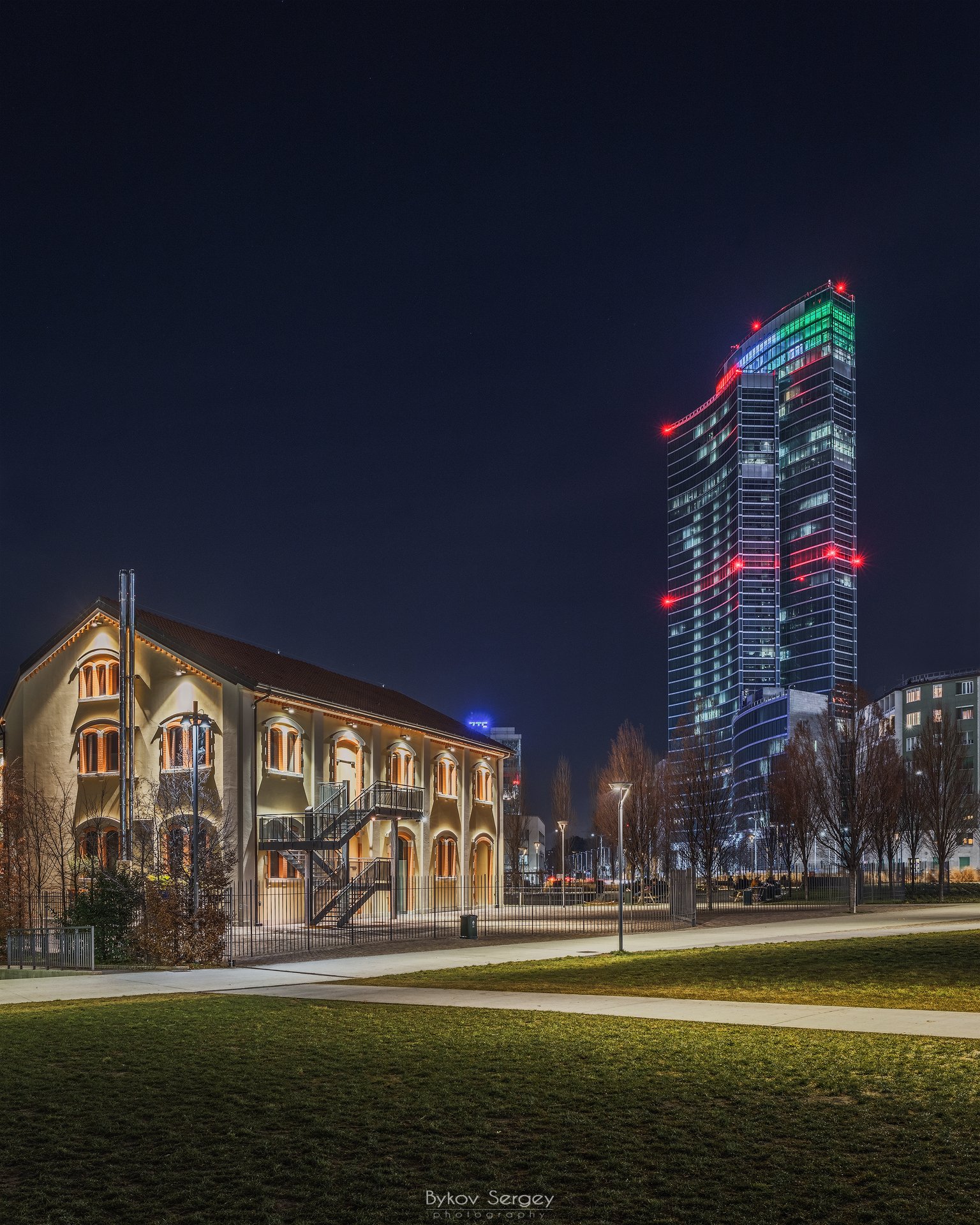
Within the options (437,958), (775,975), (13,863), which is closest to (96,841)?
(13,863)

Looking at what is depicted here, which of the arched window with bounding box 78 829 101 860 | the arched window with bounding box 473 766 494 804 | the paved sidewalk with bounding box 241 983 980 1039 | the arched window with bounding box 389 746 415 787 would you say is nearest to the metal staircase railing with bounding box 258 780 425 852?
the arched window with bounding box 389 746 415 787

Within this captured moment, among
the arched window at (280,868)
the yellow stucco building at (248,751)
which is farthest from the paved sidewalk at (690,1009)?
the arched window at (280,868)

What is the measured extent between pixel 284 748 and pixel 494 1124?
1483 inches

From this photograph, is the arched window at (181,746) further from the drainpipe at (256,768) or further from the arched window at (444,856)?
the arched window at (444,856)

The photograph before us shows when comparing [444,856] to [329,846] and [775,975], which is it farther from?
[775,975]

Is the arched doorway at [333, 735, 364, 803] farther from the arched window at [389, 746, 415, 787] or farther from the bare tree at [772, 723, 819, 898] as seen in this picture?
the bare tree at [772, 723, 819, 898]

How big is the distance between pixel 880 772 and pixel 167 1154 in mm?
59880

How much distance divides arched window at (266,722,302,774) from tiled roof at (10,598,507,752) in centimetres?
152

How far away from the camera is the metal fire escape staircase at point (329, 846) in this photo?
43469 millimetres

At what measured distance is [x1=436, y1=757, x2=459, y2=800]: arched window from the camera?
59.4 meters

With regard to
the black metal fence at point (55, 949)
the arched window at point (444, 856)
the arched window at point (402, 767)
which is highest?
the arched window at point (402, 767)

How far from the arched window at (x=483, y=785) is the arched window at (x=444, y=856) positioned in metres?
3.94

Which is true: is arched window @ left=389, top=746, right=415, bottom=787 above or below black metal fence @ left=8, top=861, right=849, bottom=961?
above

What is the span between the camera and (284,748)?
46.4 metres
